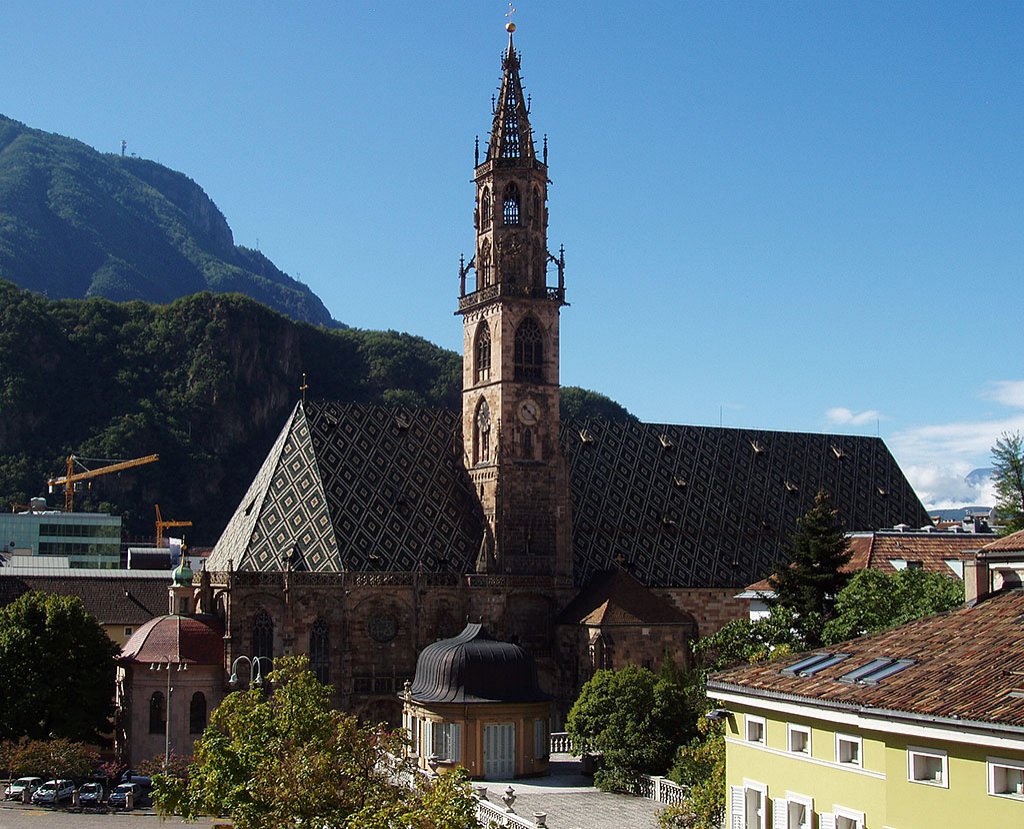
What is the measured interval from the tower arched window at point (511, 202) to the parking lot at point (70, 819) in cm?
3377

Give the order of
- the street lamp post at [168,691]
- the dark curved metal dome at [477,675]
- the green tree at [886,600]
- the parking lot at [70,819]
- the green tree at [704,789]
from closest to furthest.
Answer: the green tree at [704,789], the green tree at [886,600], the parking lot at [70,819], the dark curved metal dome at [477,675], the street lamp post at [168,691]

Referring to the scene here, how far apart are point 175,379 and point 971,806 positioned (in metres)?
167

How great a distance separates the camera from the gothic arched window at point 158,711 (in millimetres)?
60594

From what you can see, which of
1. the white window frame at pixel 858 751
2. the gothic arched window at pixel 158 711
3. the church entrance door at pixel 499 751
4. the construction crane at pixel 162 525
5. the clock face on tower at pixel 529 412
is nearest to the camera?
the white window frame at pixel 858 751

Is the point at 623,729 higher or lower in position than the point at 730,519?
lower

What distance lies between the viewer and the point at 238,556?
6500 centimetres

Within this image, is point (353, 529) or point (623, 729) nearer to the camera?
point (623, 729)

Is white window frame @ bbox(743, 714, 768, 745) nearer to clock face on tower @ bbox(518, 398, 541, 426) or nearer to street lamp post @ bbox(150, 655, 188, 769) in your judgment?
street lamp post @ bbox(150, 655, 188, 769)

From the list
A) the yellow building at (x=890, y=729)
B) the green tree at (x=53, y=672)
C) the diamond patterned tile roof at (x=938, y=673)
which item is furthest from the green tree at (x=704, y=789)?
the green tree at (x=53, y=672)

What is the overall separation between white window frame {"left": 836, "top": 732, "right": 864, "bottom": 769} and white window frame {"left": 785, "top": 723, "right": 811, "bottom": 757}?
3.15ft

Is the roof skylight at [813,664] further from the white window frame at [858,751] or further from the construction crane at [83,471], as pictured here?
the construction crane at [83,471]

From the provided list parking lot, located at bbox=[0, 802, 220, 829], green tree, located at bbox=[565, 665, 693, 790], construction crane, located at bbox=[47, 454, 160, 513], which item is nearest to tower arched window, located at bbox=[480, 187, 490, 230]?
green tree, located at bbox=[565, 665, 693, 790]

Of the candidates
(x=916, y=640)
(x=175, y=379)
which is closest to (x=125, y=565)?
(x=175, y=379)

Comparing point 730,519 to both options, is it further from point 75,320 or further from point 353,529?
point 75,320
